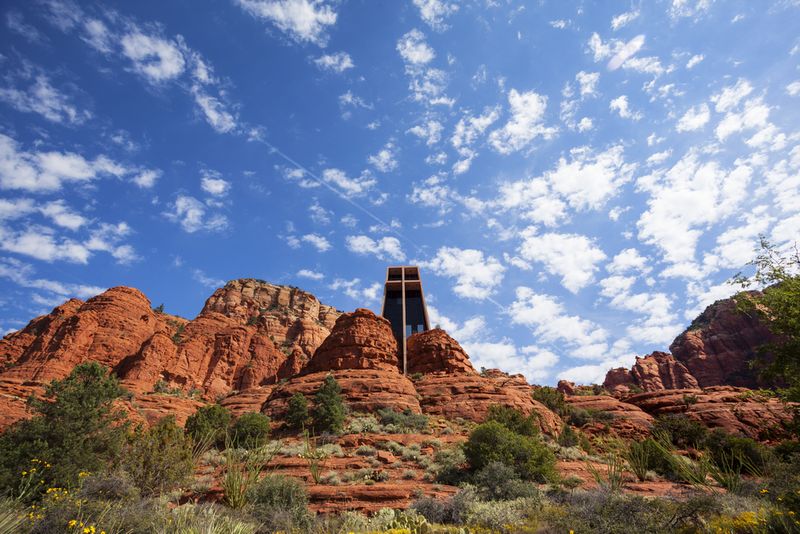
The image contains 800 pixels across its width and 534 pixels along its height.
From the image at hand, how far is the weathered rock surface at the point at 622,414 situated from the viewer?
31.6 metres

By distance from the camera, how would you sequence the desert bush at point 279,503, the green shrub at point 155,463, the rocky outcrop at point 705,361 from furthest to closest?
the rocky outcrop at point 705,361, the green shrub at point 155,463, the desert bush at point 279,503

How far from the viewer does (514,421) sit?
24672mm

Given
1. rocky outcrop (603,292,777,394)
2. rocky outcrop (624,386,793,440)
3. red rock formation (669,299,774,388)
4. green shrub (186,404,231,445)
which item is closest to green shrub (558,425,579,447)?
rocky outcrop (624,386,793,440)

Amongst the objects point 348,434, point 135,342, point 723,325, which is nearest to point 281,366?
point 135,342

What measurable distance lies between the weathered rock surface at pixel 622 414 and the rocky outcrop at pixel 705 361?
1437 inches

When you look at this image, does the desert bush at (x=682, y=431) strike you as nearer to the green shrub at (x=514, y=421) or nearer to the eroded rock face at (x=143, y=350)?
the green shrub at (x=514, y=421)

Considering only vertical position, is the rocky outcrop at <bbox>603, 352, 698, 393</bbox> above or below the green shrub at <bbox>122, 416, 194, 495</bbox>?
above

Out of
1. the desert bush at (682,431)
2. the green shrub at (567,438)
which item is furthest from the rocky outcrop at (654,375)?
the green shrub at (567,438)

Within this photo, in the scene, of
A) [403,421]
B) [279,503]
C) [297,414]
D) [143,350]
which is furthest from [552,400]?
[143,350]

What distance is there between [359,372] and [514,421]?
614 inches

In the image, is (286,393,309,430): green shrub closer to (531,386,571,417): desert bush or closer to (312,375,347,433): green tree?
(312,375,347,433): green tree

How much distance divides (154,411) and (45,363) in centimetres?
2294

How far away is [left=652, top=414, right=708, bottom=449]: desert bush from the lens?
28.1m

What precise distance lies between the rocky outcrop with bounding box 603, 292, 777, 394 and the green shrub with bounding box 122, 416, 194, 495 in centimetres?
7138
